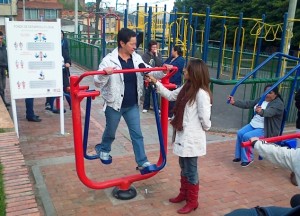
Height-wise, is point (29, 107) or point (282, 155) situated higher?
point (282, 155)

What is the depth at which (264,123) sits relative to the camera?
16.1 ft

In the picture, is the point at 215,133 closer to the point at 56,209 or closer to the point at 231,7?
the point at 56,209

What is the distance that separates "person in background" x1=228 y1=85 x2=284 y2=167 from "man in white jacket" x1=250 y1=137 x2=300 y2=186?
2.24m

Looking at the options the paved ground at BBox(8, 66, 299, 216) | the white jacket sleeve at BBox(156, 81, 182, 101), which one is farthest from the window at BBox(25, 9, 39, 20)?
the white jacket sleeve at BBox(156, 81, 182, 101)

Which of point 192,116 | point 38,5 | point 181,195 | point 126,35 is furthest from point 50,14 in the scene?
point 192,116

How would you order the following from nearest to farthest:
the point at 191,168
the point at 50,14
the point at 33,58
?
the point at 191,168
the point at 33,58
the point at 50,14

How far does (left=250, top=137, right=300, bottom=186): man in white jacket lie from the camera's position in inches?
89.7

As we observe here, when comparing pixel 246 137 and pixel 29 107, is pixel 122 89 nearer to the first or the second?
pixel 246 137

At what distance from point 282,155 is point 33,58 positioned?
439cm

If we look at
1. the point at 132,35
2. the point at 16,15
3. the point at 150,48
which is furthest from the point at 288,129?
the point at 16,15

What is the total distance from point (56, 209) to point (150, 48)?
449 cm

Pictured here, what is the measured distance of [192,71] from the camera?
3469 mm

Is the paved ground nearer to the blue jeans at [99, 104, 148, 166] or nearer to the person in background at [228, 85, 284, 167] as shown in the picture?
the person in background at [228, 85, 284, 167]

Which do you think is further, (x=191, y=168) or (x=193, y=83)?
(x=191, y=168)
